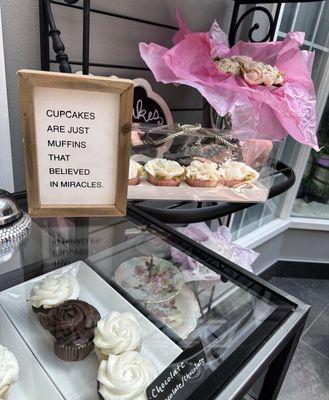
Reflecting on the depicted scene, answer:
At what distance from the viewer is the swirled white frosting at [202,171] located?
0.71 m

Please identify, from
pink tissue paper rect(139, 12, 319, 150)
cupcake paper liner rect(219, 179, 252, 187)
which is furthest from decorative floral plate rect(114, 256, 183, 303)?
pink tissue paper rect(139, 12, 319, 150)

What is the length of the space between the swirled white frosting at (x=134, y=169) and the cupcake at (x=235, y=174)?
19 centimetres

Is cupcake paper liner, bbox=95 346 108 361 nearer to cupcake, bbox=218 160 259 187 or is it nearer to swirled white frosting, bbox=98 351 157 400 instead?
swirled white frosting, bbox=98 351 157 400

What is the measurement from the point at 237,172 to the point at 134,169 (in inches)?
9.5

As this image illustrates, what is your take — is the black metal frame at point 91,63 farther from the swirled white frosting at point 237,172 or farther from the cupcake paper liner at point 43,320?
the cupcake paper liner at point 43,320

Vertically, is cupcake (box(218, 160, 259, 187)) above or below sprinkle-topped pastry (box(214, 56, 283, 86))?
below

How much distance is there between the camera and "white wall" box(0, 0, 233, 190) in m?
0.65

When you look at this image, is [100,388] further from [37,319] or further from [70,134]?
[70,134]

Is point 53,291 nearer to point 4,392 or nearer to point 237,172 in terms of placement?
point 4,392

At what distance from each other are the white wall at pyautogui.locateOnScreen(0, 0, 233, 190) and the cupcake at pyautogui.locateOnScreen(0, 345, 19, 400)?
463 mm

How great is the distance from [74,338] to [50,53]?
598 millimetres

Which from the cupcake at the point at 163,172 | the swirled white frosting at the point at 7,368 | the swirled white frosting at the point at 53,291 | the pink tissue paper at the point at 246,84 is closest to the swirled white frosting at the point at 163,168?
the cupcake at the point at 163,172

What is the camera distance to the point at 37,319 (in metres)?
0.52

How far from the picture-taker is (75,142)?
439 mm
